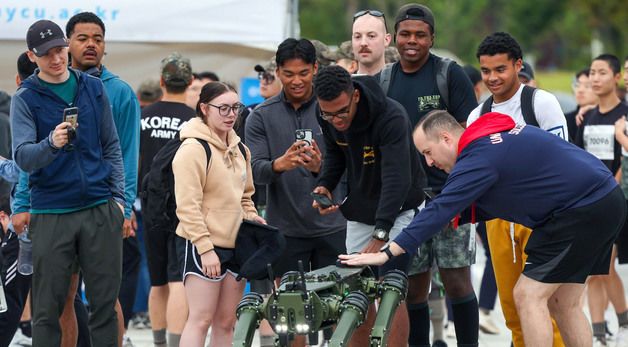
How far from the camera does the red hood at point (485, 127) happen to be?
244 inches

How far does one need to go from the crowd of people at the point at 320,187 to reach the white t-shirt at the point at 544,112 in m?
0.01

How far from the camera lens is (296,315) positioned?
5.58 m

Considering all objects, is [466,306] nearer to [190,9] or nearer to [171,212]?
[171,212]

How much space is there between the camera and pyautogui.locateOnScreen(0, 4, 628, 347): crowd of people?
20.6 ft

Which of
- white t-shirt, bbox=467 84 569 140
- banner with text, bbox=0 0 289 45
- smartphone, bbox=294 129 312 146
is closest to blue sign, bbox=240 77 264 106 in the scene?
banner with text, bbox=0 0 289 45

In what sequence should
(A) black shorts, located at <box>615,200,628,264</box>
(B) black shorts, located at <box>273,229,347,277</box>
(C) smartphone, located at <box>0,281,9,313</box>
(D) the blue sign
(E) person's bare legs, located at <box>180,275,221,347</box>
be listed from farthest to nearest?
1. (D) the blue sign
2. (A) black shorts, located at <box>615,200,628,264</box>
3. (B) black shorts, located at <box>273,229,347,277</box>
4. (C) smartphone, located at <box>0,281,9,313</box>
5. (E) person's bare legs, located at <box>180,275,221,347</box>

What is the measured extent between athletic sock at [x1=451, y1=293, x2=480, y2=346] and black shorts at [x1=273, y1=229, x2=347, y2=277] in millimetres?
828

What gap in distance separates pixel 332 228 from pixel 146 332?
3.26 metres

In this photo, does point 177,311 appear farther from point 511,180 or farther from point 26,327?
point 511,180

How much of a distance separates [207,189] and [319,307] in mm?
1445

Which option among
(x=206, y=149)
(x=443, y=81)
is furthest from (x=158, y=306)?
(x=443, y=81)

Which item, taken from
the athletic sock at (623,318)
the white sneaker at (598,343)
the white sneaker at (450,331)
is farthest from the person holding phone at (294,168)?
the athletic sock at (623,318)

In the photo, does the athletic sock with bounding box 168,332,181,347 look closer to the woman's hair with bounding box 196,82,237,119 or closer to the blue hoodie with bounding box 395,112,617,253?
the woman's hair with bounding box 196,82,237,119

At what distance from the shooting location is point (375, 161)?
22.5 ft
